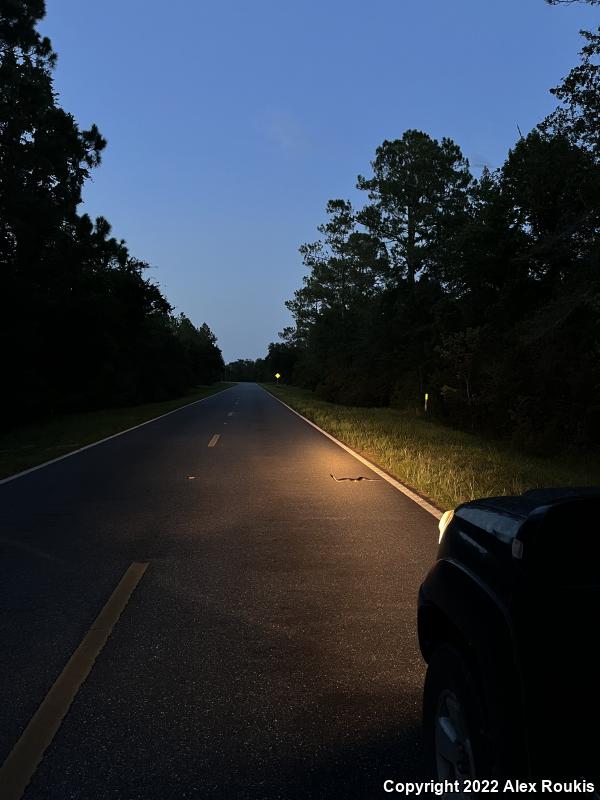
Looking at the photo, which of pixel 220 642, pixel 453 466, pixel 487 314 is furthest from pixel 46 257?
pixel 220 642

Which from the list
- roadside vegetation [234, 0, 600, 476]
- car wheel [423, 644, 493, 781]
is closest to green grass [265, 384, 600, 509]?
roadside vegetation [234, 0, 600, 476]

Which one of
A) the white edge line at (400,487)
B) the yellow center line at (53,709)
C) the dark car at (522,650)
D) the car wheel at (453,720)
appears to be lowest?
the yellow center line at (53,709)

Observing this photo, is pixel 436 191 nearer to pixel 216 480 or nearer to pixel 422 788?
pixel 216 480

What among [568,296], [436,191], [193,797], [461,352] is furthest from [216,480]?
[436,191]

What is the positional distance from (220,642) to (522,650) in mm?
2679

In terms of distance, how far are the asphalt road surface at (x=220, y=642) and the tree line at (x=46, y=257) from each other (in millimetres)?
Answer: 23361

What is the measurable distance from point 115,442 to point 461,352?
15239 mm

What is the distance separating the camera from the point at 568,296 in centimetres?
1546

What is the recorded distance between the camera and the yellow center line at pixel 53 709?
2629 mm

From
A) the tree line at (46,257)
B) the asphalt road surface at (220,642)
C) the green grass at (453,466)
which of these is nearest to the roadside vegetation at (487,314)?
the green grass at (453,466)

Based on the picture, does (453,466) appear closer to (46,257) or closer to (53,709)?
(53,709)

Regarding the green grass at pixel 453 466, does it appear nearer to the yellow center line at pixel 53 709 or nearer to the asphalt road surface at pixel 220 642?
the asphalt road surface at pixel 220 642

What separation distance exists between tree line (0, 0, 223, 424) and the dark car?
29741 millimetres

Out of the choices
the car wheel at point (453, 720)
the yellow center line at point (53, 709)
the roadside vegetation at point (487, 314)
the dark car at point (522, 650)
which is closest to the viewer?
the dark car at point (522, 650)
